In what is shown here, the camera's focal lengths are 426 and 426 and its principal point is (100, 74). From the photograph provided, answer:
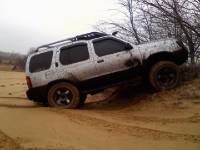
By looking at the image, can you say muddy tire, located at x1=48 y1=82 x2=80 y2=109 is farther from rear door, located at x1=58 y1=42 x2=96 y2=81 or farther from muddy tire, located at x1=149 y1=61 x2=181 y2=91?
muddy tire, located at x1=149 y1=61 x2=181 y2=91

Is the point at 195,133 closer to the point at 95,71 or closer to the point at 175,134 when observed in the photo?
the point at 175,134

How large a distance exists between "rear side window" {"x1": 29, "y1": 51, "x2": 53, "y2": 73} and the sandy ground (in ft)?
3.64

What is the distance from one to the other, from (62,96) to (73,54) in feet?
3.92

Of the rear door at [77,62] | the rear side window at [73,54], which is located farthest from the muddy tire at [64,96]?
the rear side window at [73,54]

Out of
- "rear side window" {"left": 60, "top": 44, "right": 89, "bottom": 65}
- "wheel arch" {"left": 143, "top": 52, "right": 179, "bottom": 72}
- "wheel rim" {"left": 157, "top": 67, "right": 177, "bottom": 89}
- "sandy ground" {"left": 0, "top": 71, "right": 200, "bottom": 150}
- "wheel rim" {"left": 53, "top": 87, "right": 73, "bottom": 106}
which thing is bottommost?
"sandy ground" {"left": 0, "top": 71, "right": 200, "bottom": 150}

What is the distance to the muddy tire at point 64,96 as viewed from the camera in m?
11.4

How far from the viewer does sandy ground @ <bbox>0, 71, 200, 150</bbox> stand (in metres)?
7.24

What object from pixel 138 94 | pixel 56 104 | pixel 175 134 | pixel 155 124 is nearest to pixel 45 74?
pixel 56 104

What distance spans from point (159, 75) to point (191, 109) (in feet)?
6.57

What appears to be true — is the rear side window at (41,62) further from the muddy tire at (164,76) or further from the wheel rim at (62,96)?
the muddy tire at (164,76)

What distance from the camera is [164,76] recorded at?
11.6 meters

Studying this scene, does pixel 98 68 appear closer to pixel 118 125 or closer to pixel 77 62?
pixel 77 62

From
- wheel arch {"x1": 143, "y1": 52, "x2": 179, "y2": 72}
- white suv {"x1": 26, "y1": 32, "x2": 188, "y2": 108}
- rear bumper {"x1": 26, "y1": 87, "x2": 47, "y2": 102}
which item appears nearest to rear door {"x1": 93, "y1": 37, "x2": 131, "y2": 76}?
white suv {"x1": 26, "y1": 32, "x2": 188, "y2": 108}

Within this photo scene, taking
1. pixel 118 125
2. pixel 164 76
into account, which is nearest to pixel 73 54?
pixel 164 76
